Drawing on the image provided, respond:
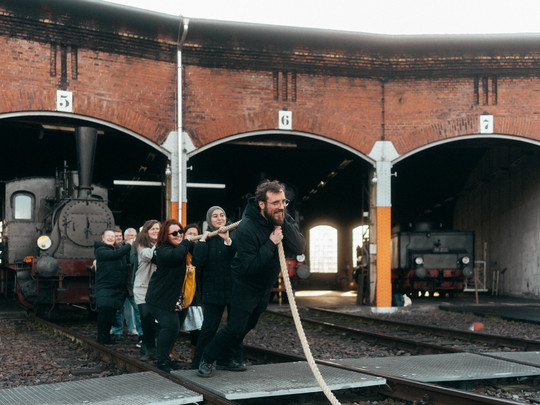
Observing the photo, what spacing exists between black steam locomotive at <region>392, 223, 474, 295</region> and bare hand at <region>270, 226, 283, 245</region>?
15925 millimetres

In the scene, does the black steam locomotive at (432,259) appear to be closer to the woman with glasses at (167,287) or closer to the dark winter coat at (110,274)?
the dark winter coat at (110,274)

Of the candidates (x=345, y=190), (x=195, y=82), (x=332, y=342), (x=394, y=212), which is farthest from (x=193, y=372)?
(x=394, y=212)

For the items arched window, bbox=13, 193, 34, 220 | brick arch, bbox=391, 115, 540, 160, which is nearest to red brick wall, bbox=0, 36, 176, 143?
arched window, bbox=13, 193, 34, 220

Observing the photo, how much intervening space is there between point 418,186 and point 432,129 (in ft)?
35.4

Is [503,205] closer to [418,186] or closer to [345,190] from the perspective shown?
[418,186]

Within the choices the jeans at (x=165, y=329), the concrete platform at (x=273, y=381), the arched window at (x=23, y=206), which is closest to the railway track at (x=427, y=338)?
the concrete platform at (x=273, y=381)

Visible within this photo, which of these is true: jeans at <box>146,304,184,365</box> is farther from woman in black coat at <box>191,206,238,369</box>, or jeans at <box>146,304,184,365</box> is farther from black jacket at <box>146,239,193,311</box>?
woman in black coat at <box>191,206,238,369</box>

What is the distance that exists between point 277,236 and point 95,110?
997 cm

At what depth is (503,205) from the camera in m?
22.6

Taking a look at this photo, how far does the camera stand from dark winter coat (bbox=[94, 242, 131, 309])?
8.27m

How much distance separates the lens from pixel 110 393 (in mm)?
4824

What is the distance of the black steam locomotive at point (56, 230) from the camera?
1175cm

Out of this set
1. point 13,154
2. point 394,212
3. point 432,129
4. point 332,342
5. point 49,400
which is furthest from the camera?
point 394,212

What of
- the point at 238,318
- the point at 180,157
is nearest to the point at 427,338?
the point at 238,318
